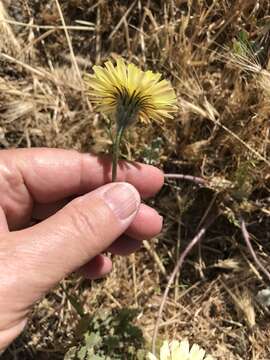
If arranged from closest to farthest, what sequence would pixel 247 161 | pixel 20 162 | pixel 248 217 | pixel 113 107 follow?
pixel 113 107
pixel 20 162
pixel 247 161
pixel 248 217

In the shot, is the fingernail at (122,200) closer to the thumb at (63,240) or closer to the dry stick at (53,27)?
the thumb at (63,240)

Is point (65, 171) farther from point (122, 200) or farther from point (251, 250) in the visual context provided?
point (251, 250)

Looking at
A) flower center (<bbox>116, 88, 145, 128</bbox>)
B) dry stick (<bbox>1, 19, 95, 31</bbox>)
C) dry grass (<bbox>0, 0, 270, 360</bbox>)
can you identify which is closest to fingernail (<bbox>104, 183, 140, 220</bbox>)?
flower center (<bbox>116, 88, 145, 128</bbox>)

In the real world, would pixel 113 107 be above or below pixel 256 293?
above

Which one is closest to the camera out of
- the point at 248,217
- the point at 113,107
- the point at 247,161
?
the point at 113,107

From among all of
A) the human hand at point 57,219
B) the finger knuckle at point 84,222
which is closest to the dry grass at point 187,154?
the human hand at point 57,219

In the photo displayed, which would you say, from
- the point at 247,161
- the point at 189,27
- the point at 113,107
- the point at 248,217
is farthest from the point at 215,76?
the point at 113,107

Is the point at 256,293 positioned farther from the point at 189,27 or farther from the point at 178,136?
the point at 189,27
